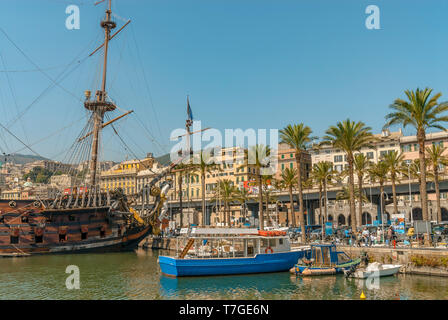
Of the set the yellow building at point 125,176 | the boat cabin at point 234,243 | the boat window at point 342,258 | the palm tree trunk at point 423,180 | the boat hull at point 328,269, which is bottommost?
the boat hull at point 328,269

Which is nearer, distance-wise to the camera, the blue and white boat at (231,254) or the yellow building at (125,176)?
the blue and white boat at (231,254)

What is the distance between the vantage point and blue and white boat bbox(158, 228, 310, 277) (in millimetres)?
32688

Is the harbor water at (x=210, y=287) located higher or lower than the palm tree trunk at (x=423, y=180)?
lower

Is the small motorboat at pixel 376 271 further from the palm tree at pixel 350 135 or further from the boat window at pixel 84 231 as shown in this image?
the boat window at pixel 84 231

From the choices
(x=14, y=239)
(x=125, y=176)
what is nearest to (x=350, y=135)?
(x=14, y=239)

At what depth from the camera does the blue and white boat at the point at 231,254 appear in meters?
32.7

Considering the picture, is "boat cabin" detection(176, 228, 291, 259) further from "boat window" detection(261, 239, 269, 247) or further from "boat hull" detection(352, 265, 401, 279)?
"boat hull" detection(352, 265, 401, 279)

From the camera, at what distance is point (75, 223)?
56.4m

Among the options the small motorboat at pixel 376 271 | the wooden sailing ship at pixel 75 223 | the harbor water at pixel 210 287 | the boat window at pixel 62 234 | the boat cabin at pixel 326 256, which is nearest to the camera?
the harbor water at pixel 210 287

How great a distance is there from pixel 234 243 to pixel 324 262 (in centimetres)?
805

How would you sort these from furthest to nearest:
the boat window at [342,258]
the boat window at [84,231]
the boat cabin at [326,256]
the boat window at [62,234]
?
the boat window at [84,231]
the boat window at [62,234]
the boat window at [342,258]
the boat cabin at [326,256]

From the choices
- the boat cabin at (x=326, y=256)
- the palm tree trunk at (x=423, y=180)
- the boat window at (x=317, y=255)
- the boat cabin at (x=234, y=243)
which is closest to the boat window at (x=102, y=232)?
the boat cabin at (x=234, y=243)

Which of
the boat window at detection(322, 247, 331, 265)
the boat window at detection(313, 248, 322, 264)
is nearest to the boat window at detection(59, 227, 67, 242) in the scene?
the boat window at detection(313, 248, 322, 264)

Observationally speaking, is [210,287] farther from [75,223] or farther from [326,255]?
[75,223]
